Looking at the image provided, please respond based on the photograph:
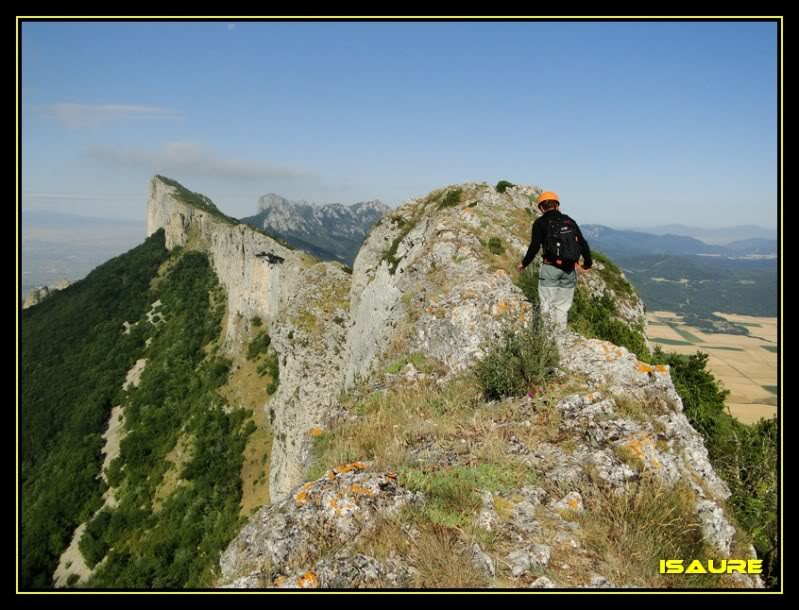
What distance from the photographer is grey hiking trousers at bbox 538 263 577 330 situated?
9.08 meters

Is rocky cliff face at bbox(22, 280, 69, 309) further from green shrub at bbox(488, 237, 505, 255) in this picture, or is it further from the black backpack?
the black backpack

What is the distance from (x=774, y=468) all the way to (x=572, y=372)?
3.11 m

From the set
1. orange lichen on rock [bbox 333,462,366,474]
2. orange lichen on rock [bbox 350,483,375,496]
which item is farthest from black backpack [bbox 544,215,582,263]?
orange lichen on rock [bbox 350,483,375,496]

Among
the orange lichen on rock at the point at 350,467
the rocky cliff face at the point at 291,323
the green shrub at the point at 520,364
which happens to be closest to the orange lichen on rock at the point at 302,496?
the orange lichen on rock at the point at 350,467

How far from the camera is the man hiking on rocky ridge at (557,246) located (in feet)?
28.1

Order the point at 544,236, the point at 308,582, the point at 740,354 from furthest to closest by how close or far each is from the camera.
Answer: the point at 740,354, the point at 544,236, the point at 308,582

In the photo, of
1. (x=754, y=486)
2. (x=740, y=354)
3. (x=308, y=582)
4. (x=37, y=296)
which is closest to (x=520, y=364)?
(x=754, y=486)

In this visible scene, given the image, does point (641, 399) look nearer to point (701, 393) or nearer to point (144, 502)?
point (701, 393)

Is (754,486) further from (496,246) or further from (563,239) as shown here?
(496,246)

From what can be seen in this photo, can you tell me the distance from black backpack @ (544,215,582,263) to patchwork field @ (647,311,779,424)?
5782 centimetres

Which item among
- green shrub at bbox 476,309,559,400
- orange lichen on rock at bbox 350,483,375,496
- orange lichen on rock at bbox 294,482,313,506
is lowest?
orange lichen on rock at bbox 294,482,313,506

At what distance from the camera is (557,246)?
28.3 feet

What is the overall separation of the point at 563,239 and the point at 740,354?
148 meters

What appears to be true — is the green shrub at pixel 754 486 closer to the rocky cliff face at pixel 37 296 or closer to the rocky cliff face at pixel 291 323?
the rocky cliff face at pixel 291 323
